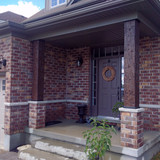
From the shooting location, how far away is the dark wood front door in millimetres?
6191

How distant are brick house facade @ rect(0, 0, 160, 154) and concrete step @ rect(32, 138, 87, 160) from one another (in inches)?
29.5

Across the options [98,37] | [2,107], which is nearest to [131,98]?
[98,37]

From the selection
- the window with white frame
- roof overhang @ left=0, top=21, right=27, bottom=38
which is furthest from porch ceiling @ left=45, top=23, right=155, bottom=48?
the window with white frame

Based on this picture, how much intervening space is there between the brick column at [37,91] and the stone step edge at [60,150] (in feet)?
2.46

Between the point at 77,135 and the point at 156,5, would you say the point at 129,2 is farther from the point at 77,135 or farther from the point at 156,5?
the point at 77,135

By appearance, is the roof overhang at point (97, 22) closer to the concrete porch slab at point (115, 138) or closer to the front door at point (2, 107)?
the front door at point (2, 107)

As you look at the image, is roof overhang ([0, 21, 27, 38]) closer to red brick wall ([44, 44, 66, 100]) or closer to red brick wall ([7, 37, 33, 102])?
red brick wall ([7, 37, 33, 102])

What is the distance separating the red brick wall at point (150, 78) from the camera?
5.07 m

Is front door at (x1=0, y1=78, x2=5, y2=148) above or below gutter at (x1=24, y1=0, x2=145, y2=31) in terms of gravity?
below

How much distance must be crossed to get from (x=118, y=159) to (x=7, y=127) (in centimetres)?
314

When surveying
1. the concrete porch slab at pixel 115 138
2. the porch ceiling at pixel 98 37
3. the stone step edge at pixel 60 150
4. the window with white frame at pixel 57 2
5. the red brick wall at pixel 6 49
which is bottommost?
the stone step edge at pixel 60 150

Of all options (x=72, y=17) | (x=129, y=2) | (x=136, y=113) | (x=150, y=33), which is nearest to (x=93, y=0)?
(x=72, y=17)

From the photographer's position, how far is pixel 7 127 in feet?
17.4

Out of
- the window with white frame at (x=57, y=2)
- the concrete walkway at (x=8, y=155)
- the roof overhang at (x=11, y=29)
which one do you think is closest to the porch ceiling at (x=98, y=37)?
the roof overhang at (x=11, y=29)
